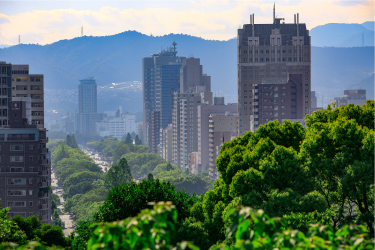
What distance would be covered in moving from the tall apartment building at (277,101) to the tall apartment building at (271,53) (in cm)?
2195

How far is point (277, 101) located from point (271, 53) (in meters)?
30.8

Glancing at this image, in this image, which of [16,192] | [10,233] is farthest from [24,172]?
[10,233]

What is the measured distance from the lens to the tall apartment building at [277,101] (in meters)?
171

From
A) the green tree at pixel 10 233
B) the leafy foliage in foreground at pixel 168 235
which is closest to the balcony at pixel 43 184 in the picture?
the green tree at pixel 10 233

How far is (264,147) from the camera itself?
38.8m

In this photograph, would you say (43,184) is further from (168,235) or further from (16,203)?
(168,235)

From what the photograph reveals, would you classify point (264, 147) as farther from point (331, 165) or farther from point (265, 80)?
point (265, 80)

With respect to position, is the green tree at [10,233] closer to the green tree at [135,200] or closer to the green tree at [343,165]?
the green tree at [135,200]

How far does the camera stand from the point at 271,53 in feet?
651

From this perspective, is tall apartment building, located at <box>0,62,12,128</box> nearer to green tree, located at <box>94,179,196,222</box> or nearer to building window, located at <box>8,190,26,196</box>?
building window, located at <box>8,190,26,196</box>

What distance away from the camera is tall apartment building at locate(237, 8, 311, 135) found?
196m

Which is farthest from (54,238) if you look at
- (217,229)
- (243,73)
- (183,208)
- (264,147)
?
(243,73)

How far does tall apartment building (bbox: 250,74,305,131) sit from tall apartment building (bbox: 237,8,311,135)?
72.0 ft

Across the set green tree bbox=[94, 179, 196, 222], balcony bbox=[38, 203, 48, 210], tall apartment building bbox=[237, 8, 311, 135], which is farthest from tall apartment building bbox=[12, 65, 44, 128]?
green tree bbox=[94, 179, 196, 222]
